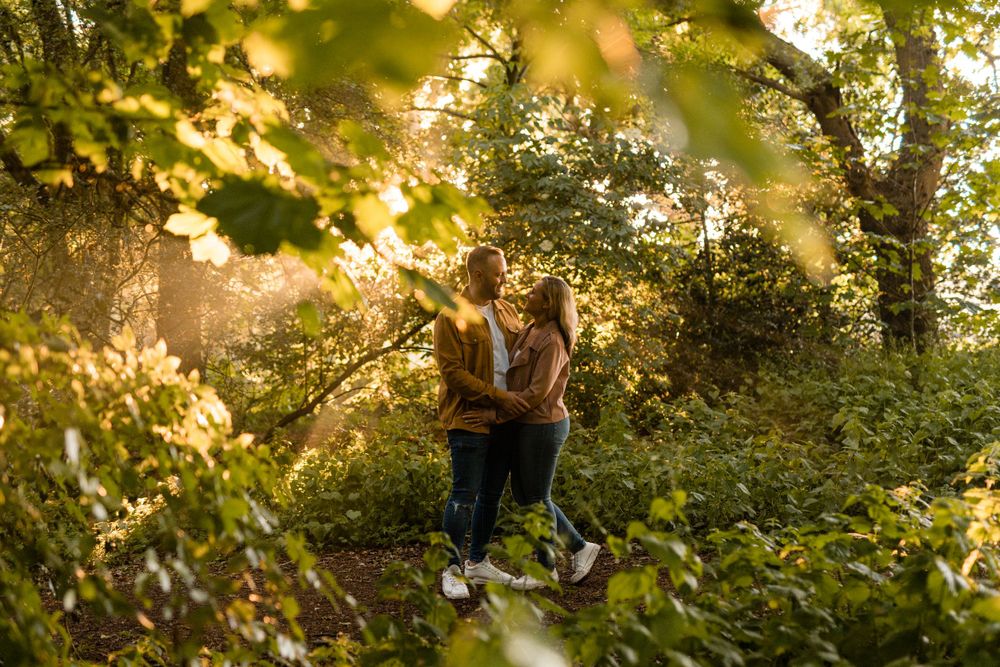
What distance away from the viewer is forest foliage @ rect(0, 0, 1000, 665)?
4.36 ft

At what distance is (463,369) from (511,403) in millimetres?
254

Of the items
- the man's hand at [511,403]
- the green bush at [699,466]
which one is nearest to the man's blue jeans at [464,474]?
the man's hand at [511,403]

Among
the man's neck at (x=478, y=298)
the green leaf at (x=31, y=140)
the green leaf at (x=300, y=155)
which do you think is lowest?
the man's neck at (x=478, y=298)

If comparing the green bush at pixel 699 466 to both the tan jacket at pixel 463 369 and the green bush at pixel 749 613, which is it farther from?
the green bush at pixel 749 613

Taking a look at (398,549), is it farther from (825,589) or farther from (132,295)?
(825,589)

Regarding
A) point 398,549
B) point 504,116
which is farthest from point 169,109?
point 504,116

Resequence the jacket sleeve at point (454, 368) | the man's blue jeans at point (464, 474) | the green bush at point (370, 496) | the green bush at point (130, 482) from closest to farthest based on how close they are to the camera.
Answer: the green bush at point (130, 482) < the jacket sleeve at point (454, 368) < the man's blue jeans at point (464, 474) < the green bush at point (370, 496)

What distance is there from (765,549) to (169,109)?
172 centimetres

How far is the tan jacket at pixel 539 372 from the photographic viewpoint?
157 inches

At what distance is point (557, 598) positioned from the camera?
436 centimetres

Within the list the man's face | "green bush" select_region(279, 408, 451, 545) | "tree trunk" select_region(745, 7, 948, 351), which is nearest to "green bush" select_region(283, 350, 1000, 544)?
"green bush" select_region(279, 408, 451, 545)

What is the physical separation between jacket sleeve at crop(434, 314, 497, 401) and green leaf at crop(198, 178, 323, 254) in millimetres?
2545

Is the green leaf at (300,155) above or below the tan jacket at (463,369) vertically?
above

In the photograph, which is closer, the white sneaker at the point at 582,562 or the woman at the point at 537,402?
the woman at the point at 537,402
